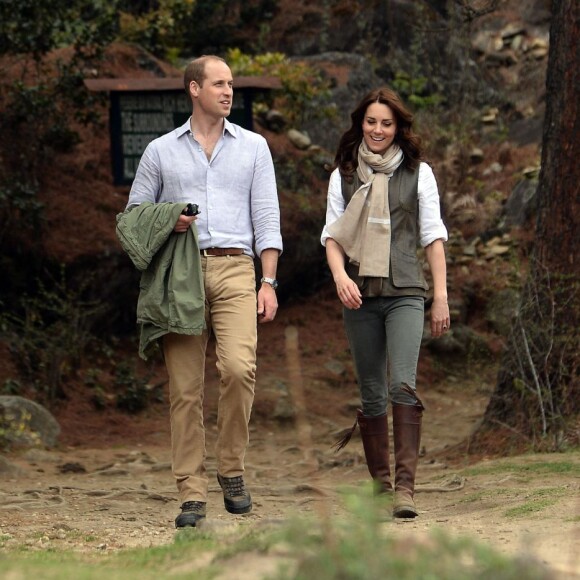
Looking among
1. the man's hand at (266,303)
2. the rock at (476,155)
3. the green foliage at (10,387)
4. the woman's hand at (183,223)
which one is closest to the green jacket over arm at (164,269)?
the woman's hand at (183,223)

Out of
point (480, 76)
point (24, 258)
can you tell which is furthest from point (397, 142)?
point (480, 76)

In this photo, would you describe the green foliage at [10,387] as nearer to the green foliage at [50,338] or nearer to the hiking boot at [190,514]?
the green foliage at [50,338]

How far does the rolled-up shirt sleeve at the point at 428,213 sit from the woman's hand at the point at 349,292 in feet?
1.42

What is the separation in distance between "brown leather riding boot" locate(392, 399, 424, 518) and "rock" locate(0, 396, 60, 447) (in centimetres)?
413

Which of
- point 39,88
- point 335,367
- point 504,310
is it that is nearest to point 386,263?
point 504,310

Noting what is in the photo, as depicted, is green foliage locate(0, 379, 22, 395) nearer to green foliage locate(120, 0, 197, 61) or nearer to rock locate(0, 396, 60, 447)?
rock locate(0, 396, 60, 447)

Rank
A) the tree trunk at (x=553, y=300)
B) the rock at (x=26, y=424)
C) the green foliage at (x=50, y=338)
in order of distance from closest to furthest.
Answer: the tree trunk at (x=553, y=300), the rock at (x=26, y=424), the green foliage at (x=50, y=338)

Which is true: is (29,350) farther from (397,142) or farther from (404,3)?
(404,3)

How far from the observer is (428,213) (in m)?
6.80

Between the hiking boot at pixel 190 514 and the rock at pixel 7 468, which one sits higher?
the hiking boot at pixel 190 514

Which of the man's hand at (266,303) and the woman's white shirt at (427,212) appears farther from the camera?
the woman's white shirt at (427,212)

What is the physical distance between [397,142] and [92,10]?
725cm

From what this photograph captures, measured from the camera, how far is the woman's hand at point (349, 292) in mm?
6602

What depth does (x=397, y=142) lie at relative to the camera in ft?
22.8
